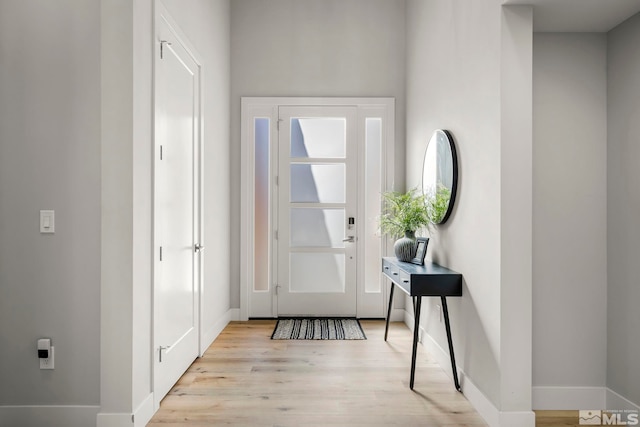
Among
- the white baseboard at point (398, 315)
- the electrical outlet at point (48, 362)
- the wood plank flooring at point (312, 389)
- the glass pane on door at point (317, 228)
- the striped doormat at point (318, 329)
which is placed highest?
the glass pane on door at point (317, 228)

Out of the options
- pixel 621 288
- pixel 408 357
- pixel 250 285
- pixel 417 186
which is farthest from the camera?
pixel 250 285

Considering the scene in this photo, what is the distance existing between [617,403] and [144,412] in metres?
2.56

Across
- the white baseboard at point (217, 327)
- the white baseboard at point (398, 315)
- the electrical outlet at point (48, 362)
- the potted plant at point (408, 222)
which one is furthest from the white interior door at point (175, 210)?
the white baseboard at point (398, 315)

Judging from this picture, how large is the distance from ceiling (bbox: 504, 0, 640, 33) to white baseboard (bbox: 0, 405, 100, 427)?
9.89 ft

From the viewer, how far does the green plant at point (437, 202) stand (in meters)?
3.13

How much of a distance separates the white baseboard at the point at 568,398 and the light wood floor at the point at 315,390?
0.05 meters

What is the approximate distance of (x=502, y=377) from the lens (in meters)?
2.29

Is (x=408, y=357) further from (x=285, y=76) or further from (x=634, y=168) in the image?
(x=285, y=76)

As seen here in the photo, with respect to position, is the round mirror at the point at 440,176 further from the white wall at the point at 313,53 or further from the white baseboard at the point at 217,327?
the white baseboard at the point at 217,327

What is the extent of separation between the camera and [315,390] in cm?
282

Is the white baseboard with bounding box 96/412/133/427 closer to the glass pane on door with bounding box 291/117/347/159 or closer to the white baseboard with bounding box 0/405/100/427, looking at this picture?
the white baseboard with bounding box 0/405/100/427

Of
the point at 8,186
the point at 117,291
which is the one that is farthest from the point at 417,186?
the point at 8,186

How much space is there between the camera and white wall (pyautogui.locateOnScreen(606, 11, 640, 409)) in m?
2.31

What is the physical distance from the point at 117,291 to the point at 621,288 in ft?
8.77
